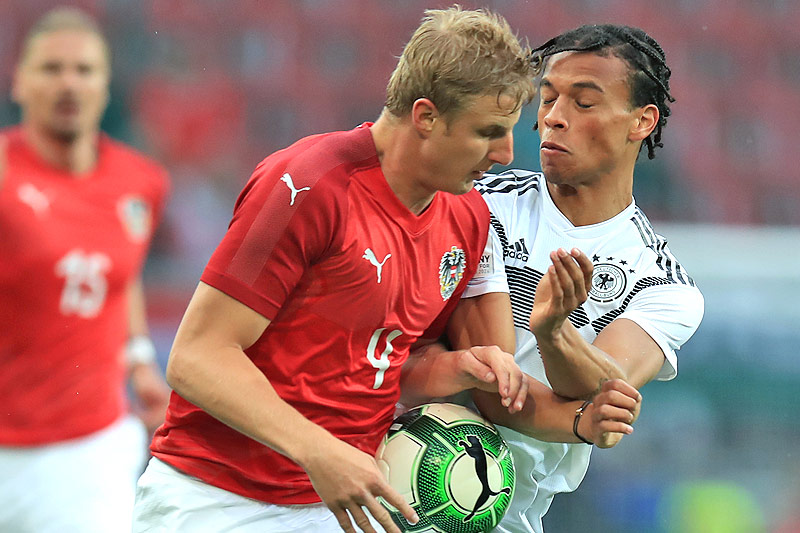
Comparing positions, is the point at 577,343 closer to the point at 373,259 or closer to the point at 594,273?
the point at 594,273

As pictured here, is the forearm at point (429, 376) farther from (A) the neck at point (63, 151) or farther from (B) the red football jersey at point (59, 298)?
(A) the neck at point (63, 151)

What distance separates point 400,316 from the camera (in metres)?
2.01

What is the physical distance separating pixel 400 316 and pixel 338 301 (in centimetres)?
18

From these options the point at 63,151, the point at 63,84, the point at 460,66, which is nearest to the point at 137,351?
the point at 63,151

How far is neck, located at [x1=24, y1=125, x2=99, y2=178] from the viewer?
3.43m

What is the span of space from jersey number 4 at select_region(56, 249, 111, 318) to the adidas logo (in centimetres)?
175

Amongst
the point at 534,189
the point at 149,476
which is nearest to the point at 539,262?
the point at 534,189

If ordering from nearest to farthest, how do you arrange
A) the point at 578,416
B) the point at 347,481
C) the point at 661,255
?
1. the point at 347,481
2. the point at 578,416
3. the point at 661,255

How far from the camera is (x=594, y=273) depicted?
2.43 m

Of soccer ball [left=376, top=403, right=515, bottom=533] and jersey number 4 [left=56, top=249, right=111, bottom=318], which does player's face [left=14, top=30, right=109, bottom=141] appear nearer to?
jersey number 4 [left=56, top=249, right=111, bottom=318]

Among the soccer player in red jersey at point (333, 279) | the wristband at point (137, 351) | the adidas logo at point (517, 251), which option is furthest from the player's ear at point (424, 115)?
the wristband at point (137, 351)

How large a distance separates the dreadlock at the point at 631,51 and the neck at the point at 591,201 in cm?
23

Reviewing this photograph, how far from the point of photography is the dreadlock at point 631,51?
7.96ft

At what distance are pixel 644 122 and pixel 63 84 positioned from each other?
2252mm
